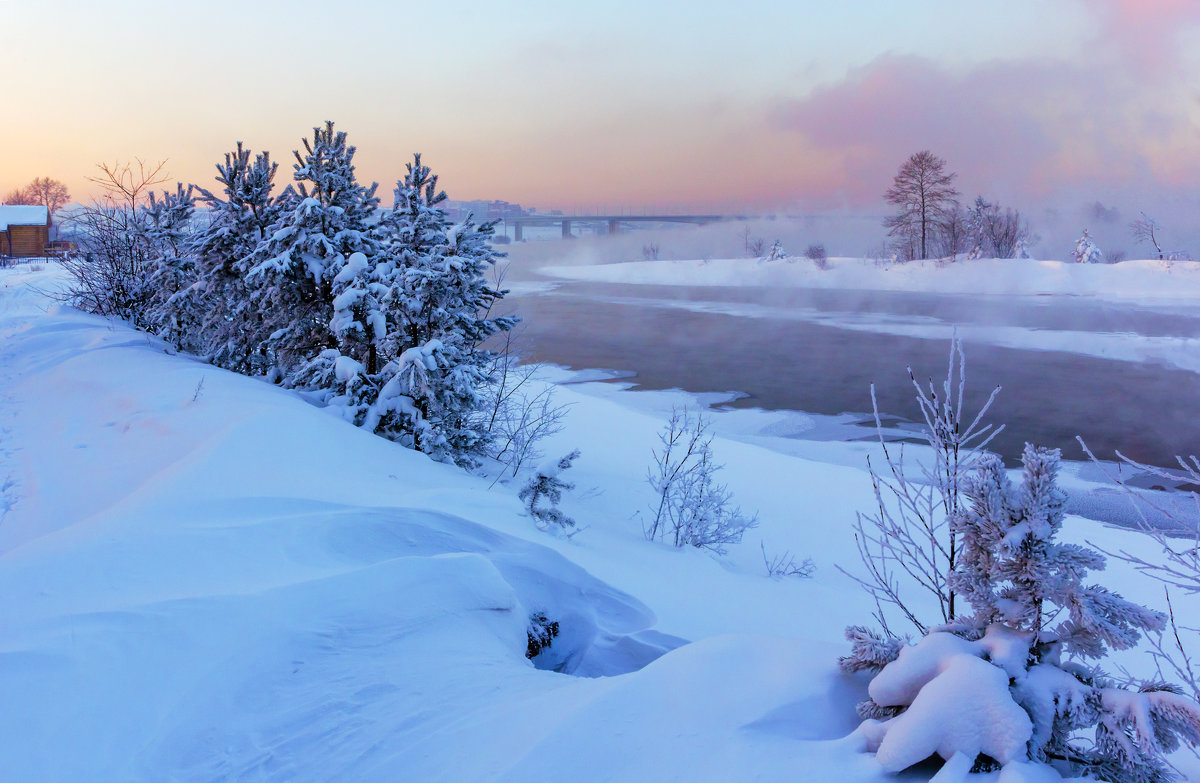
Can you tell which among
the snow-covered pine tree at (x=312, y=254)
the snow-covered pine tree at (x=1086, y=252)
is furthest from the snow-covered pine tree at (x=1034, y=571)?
the snow-covered pine tree at (x=1086, y=252)

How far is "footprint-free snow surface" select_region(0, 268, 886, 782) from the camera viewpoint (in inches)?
101

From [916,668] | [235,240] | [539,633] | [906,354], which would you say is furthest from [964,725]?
[906,354]

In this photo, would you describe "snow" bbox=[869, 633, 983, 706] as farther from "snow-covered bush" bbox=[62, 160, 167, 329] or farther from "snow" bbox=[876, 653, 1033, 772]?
"snow-covered bush" bbox=[62, 160, 167, 329]

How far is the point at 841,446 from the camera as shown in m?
16.0

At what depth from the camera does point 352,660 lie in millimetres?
3379

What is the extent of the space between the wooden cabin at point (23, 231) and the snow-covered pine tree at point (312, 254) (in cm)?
→ 5706

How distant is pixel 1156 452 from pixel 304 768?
17.6 metres

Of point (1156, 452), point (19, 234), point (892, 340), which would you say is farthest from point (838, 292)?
point (19, 234)

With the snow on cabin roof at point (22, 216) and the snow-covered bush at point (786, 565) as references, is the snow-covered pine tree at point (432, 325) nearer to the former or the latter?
the snow-covered bush at point (786, 565)

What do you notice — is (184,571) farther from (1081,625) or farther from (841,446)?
(841,446)

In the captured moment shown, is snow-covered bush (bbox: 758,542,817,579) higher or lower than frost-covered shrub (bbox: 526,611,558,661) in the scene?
lower

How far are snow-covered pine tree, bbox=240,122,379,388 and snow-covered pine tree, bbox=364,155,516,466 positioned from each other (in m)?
1.01

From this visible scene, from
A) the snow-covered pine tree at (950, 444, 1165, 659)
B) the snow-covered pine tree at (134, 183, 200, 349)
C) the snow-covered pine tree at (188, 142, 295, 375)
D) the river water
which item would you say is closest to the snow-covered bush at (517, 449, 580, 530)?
the snow-covered pine tree at (950, 444, 1165, 659)

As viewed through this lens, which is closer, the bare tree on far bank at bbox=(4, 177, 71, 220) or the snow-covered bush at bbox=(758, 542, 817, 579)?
the snow-covered bush at bbox=(758, 542, 817, 579)
